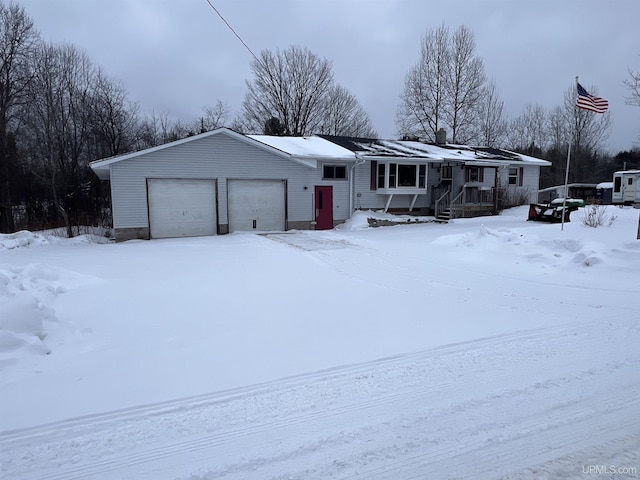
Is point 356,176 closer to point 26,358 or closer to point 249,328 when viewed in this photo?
point 249,328

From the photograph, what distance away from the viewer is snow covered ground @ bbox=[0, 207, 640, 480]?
2.80m

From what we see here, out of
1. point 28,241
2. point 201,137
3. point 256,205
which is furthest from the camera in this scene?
point 256,205

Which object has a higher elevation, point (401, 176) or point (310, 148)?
point (310, 148)

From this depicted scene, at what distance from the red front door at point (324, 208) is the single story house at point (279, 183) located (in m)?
0.05

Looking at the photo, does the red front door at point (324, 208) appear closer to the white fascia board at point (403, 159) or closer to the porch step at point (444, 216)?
the white fascia board at point (403, 159)

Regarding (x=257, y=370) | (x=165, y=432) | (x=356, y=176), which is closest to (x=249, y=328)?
(x=257, y=370)

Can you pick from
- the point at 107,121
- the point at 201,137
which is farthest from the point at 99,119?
the point at 201,137

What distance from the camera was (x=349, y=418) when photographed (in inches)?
129

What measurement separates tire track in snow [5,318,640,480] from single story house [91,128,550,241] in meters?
13.7

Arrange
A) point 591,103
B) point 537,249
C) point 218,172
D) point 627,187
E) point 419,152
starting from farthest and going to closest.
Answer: point 627,187
point 419,152
point 218,172
point 591,103
point 537,249

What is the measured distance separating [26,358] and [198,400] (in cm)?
221

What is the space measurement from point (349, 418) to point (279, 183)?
15.9m

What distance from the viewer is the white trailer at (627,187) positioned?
99.3 ft

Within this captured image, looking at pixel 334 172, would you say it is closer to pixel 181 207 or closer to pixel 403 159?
pixel 403 159
